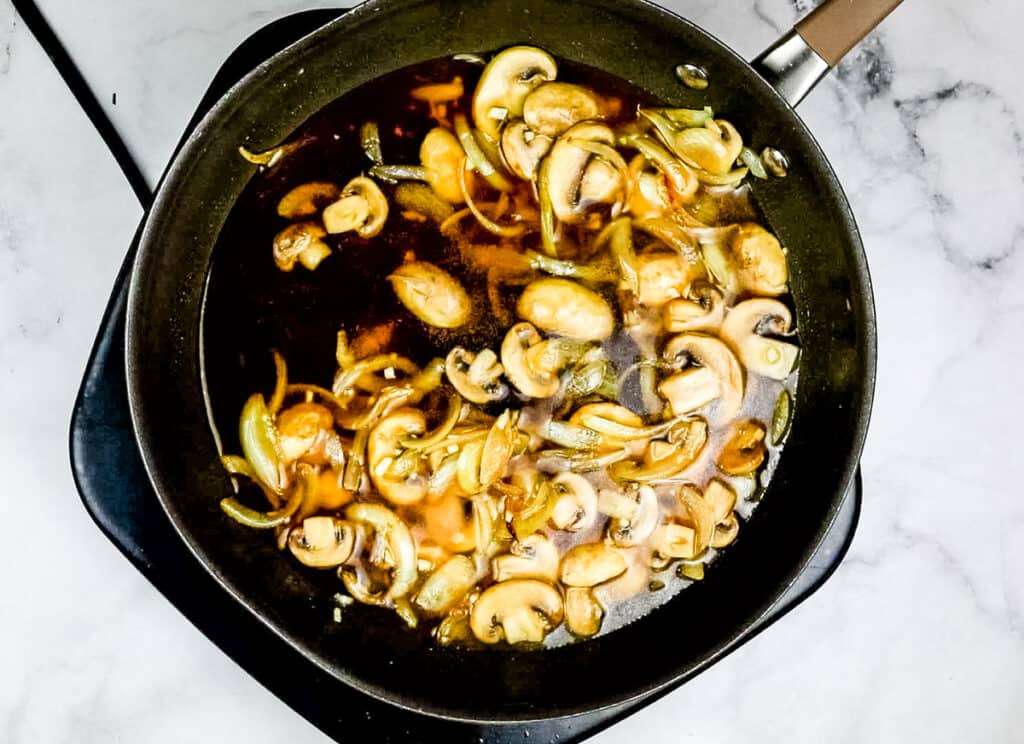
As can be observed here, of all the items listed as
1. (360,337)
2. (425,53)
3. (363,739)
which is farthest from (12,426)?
(425,53)

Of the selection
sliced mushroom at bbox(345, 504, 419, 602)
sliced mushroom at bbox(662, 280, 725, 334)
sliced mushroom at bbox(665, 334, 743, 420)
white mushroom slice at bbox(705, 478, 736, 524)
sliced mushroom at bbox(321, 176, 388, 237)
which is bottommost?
sliced mushroom at bbox(345, 504, 419, 602)

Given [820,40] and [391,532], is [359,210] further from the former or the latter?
[820,40]

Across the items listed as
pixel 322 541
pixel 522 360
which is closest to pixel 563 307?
pixel 522 360

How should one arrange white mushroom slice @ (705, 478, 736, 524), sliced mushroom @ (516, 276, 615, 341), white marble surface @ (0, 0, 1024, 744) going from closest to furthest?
sliced mushroom @ (516, 276, 615, 341), white mushroom slice @ (705, 478, 736, 524), white marble surface @ (0, 0, 1024, 744)

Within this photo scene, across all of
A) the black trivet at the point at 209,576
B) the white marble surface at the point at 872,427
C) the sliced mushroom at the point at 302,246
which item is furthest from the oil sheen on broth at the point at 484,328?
the white marble surface at the point at 872,427

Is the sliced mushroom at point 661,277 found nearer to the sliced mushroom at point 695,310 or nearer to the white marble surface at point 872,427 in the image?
the sliced mushroom at point 695,310

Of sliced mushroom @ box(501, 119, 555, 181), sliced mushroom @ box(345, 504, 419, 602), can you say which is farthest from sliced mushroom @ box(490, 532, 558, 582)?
sliced mushroom @ box(501, 119, 555, 181)

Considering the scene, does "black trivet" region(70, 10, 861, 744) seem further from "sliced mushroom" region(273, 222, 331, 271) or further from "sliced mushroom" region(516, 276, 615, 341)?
"sliced mushroom" region(516, 276, 615, 341)
